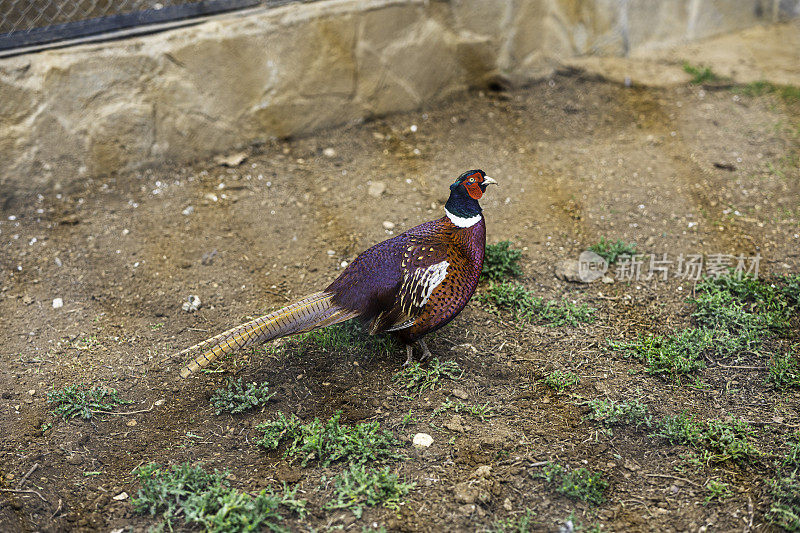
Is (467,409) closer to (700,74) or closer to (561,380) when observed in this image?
(561,380)

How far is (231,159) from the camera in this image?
4.47 meters

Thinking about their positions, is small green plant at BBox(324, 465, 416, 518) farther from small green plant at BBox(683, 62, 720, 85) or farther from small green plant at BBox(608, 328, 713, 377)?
small green plant at BBox(683, 62, 720, 85)

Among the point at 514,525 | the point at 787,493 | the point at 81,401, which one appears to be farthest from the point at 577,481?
the point at 81,401

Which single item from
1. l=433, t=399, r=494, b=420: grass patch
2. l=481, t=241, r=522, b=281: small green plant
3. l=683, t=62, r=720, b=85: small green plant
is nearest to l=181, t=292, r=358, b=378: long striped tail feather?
l=433, t=399, r=494, b=420: grass patch

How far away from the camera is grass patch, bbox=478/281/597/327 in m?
3.36

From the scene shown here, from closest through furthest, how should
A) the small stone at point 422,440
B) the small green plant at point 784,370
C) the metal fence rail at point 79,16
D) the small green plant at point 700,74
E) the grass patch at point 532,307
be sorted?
the small stone at point 422,440 < the small green plant at point 784,370 < the grass patch at point 532,307 < the metal fence rail at point 79,16 < the small green plant at point 700,74

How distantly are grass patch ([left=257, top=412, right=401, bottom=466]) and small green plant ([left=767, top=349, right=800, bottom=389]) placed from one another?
1.62 metres

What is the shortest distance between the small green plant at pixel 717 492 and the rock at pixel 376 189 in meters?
2.43

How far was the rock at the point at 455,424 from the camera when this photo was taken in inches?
109

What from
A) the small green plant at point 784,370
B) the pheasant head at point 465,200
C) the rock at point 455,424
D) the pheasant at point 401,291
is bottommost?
the rock at point 455,424

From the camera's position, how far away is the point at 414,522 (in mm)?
2393

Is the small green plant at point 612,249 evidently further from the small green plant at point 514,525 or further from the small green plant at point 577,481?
the small green plant at point 514,525

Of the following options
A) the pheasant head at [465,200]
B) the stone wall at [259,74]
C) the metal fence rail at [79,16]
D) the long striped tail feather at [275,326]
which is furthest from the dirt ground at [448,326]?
the metal fence rail at [79,16]

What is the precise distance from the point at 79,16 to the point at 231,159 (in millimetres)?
1192
